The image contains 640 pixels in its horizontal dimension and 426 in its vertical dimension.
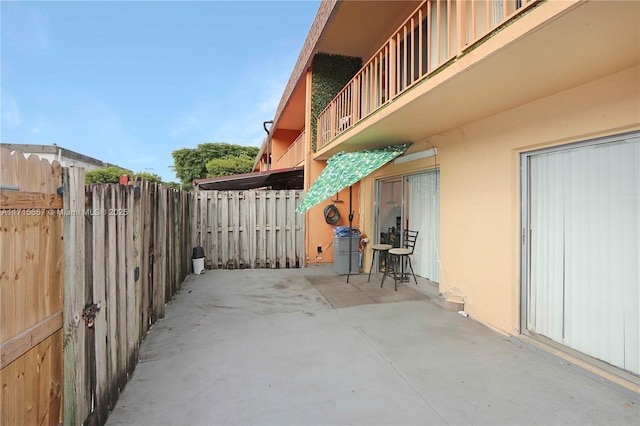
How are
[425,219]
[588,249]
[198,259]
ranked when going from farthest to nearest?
[198,259] < [425,219] < [588,249]

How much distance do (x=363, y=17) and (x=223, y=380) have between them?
7.67 metres

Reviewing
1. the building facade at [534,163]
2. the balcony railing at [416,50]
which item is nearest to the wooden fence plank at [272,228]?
the balcony railing at [416,50]

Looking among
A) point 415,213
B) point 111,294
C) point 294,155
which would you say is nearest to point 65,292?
point 111,294

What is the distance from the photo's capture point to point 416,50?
689cm

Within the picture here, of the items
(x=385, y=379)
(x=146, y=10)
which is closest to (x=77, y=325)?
(x=385, y=379)

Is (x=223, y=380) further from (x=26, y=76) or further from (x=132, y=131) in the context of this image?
(x=132, y=131)

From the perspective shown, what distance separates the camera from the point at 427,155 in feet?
19.6

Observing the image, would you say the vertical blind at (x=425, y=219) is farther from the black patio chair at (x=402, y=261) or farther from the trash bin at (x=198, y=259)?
the trash bin at (x=198, y=259)

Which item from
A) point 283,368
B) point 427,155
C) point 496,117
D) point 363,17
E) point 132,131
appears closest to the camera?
point 283,368

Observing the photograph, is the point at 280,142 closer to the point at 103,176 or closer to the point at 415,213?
the point at 103,176

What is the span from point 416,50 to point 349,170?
318 cm

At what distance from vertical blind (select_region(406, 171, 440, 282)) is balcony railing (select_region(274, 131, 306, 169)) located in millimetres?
4961

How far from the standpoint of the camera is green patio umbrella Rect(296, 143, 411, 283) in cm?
592

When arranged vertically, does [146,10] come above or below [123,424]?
above
